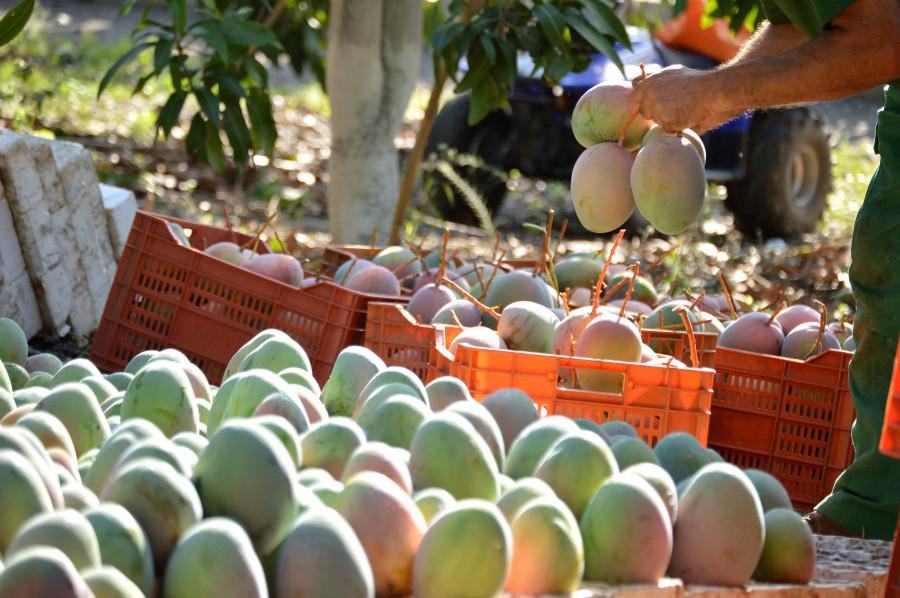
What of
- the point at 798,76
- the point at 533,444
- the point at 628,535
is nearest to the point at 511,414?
the point at 533,444

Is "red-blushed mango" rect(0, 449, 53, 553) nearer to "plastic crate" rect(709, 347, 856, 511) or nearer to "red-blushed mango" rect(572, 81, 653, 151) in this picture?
"red-blushed mango" rect(572, 81, 653, 151)

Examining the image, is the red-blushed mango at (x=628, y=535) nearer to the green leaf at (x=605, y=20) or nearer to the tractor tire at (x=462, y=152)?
the green leaf at (x=605, y=20)

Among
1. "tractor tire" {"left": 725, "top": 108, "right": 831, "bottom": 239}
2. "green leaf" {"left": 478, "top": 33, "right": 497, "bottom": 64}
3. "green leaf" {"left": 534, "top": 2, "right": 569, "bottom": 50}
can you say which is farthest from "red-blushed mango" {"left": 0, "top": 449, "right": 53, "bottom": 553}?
"tractor tire" {"left": 725, "top": 108, "right": 831, "bottom": 239}

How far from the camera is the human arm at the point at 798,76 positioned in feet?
5.67

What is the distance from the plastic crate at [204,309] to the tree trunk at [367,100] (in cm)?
129

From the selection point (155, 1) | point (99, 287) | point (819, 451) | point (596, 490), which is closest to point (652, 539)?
point (596, 490)

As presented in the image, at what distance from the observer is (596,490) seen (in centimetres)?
139

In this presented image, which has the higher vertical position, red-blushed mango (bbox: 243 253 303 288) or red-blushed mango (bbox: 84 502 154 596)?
red-blushed mango (bbox: 243 253 303 288)

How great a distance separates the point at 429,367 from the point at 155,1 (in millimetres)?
2401

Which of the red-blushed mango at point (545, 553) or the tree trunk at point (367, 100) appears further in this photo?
the tree trunk at point (367, 100)

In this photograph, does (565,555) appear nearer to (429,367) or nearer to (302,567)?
(302,567)

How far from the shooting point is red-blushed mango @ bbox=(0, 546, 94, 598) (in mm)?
955

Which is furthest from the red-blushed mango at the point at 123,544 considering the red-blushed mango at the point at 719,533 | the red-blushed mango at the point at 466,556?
the red-blushed mango at the point at 719,533

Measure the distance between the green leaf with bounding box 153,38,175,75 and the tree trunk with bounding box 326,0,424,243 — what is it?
0.62 meters
